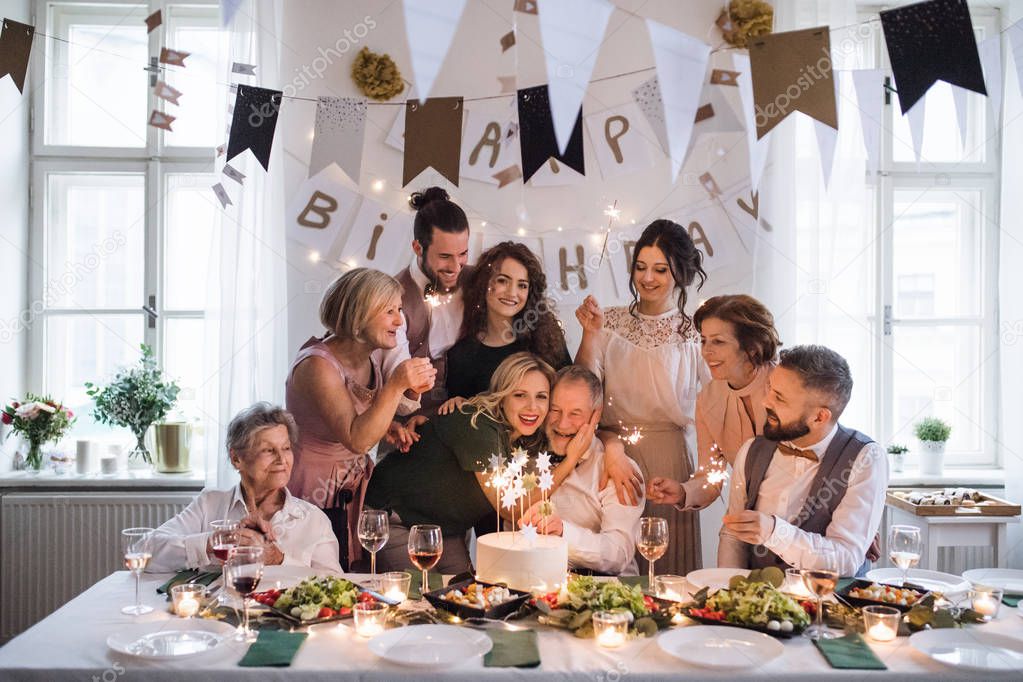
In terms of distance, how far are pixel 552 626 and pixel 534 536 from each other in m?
0.45

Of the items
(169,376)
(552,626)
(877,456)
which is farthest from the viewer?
(169,376)

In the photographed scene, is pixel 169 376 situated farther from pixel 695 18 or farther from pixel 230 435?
pixel 695 18

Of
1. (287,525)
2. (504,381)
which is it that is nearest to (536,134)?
(504,381)

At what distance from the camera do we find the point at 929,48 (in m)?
2.79

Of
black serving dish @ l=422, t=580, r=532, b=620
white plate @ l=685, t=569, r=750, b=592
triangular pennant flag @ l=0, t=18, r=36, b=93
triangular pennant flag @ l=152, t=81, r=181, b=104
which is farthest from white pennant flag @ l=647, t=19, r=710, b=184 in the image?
triangular pennant flag @ l=0, t=18, r=36, b=93

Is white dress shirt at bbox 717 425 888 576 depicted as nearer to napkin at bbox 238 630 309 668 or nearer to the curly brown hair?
the curly brown hair

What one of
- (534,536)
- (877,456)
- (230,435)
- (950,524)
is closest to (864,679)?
(534,536)

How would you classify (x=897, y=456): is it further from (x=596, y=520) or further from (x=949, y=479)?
(x=596, y=520)

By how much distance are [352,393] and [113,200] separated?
1.60 metres

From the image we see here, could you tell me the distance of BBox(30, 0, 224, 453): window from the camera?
4.16 meters

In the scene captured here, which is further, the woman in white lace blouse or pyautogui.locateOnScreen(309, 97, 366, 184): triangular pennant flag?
the woman in white lace blouse

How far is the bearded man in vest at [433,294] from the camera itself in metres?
3.61

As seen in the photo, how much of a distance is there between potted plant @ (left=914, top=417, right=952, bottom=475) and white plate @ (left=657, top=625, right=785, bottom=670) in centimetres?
233

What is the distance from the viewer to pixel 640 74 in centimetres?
376
